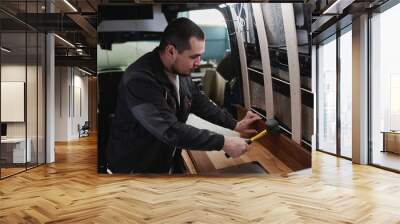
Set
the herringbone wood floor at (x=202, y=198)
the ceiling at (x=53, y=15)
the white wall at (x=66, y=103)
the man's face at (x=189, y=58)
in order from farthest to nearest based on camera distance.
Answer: the white wall at (x=66, y=103), the ceiling at (x=53, y=15), the man's face at (x=189, y=58), the herringbone wood floor at (x=202, y=198)

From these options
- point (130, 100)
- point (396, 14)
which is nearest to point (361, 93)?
point (396, 14)

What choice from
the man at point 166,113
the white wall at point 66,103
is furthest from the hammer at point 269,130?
the white wall at point 66,103

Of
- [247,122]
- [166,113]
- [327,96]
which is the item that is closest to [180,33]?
[166,113]

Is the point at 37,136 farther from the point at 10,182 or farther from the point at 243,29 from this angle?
the point at 243,29

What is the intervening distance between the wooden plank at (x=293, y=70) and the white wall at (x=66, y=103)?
11363mm

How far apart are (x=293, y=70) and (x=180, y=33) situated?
1943mm

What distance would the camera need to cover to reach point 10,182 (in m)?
6.20

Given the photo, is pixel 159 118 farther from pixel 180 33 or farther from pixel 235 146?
pixel 180 33

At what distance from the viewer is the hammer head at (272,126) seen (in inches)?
256

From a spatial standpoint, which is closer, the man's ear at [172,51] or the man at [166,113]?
the man at [166,113]

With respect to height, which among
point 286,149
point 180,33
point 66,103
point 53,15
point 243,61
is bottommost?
point 286,149

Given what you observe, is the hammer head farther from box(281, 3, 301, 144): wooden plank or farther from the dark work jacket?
the dark work jacket

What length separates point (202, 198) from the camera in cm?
497

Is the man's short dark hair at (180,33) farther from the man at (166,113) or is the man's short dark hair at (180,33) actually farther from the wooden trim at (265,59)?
the wooden trim at (265,59)
